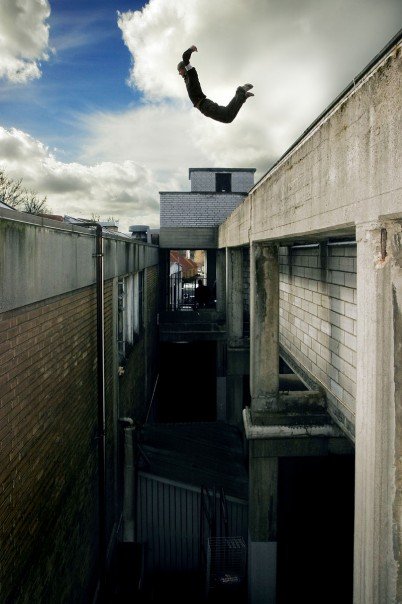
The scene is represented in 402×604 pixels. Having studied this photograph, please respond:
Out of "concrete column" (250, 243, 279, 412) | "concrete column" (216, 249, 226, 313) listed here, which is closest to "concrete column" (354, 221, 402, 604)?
"concrete column" (250, 243, 279, 412)

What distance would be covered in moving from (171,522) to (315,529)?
8.36 ft

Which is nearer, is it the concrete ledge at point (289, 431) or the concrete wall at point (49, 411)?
the concrete wall at point (49, 411)

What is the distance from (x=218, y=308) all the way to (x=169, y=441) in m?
7.14

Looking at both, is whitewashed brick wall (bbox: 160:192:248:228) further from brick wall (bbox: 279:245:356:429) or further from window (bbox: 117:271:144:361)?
brick wall (bbox: 279:245:356:429)

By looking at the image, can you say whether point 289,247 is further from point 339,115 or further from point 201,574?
point 201,574

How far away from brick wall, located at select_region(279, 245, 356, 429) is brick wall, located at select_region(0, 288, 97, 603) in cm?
316

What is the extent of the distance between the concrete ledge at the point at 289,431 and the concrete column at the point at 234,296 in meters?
5.11

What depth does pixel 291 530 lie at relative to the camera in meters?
7.12

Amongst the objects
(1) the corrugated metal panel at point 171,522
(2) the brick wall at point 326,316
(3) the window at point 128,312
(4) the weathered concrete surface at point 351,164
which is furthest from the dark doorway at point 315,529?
(4) the weathered concrete surface at point 351,164

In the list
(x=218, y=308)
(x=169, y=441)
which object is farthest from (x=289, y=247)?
(x=218, y=308)

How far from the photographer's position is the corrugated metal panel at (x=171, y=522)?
7.38 meters

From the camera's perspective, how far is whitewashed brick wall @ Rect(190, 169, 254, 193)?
21312 mm

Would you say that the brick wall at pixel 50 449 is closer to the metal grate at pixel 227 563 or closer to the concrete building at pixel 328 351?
the metal grate at pixel 227 563

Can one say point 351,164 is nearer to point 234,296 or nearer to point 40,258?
point 40,258
